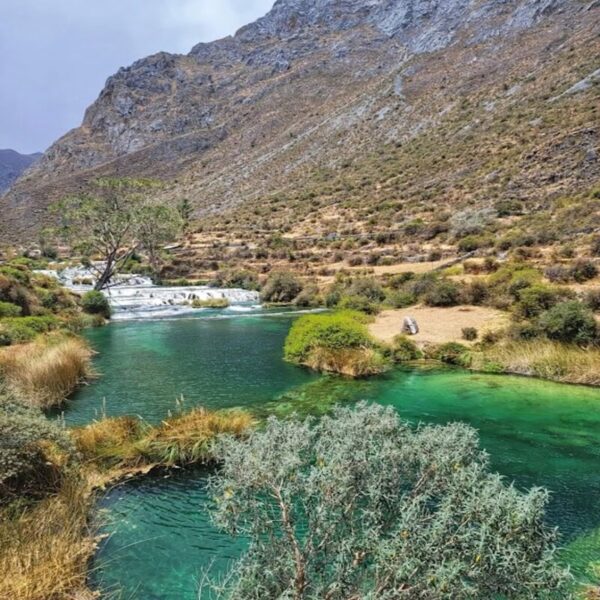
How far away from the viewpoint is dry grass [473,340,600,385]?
1533 centimetres

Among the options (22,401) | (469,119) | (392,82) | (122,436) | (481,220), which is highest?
(392,82)

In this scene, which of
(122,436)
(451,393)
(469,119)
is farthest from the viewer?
(469,119)

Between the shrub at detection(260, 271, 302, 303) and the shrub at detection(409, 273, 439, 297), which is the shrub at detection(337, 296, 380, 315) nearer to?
the shrub at detection(409, 273, 439, 297)

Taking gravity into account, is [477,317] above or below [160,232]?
below

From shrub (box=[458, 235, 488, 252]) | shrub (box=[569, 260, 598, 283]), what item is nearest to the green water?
shrub (box=[569, 260, 598, 283])

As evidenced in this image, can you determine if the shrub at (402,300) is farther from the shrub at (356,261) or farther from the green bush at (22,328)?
the green bush at (22,328)

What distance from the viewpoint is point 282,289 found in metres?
42.1

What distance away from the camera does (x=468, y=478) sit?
4.60m

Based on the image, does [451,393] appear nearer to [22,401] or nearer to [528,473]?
[528,473]

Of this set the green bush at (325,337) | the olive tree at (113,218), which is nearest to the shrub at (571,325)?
the green bush at (325,337)

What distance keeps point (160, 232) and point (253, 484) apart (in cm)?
4870

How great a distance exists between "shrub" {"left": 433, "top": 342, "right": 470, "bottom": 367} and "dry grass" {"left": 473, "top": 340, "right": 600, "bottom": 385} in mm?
522

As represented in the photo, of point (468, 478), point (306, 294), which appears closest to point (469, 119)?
point (306, 294)

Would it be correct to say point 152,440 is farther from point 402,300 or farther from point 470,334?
point 402,300
